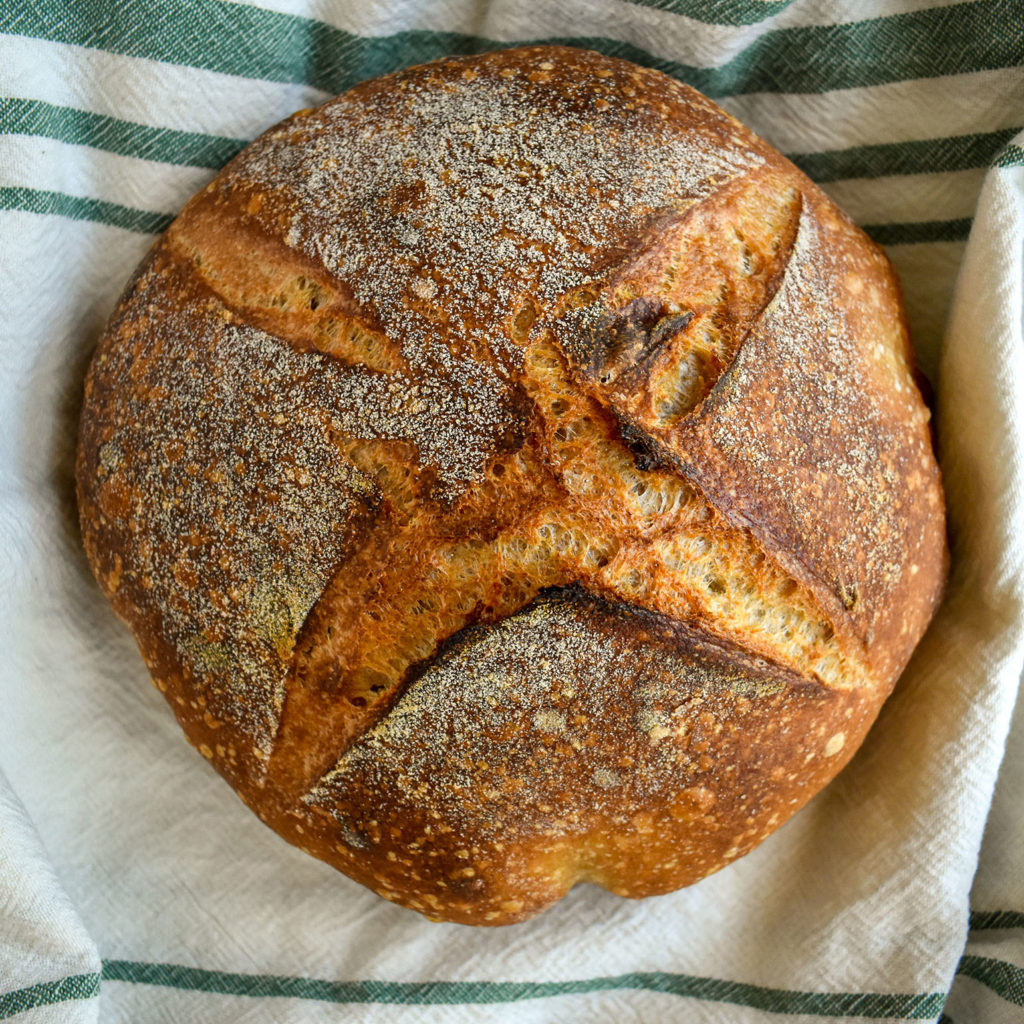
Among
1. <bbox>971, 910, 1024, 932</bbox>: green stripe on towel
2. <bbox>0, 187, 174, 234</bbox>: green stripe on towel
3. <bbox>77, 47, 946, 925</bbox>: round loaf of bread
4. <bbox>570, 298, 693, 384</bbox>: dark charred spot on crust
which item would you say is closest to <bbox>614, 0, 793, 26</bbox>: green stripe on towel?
<bbox>77, 47, 946, 925</bbox>: round loaf of bread

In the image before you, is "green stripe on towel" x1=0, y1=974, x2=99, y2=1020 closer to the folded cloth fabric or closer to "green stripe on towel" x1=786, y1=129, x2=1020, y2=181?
the folded cloth fabric

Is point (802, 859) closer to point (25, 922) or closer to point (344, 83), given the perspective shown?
point (25, 922)

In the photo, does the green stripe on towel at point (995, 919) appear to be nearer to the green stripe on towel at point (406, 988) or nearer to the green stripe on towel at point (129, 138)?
the green stripe on towel at point (406, 988)

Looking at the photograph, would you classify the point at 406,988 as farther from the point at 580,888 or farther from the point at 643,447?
the point at 643,447

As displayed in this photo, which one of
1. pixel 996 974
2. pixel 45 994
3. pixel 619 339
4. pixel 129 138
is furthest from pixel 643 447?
pixel 45 994

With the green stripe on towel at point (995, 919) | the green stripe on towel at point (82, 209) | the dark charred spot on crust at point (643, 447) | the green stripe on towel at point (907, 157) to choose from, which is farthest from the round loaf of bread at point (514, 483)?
the green stripe on towel at point (995, 919)

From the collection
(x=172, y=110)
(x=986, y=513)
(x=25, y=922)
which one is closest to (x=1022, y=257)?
(x=986, y=513)
